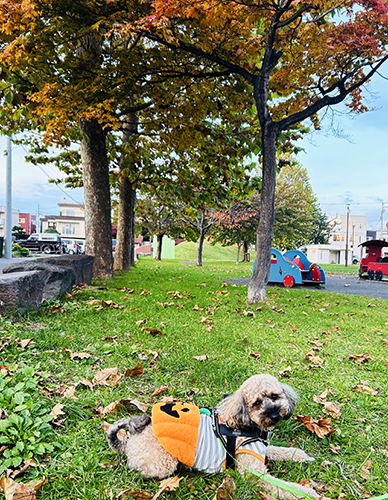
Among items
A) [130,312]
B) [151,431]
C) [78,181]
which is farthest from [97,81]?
[78,181]

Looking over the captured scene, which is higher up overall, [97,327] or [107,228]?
[107,228]

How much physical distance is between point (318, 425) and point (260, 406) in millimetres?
977

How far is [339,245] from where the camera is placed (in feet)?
184

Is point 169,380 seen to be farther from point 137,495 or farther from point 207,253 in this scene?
point 207,253

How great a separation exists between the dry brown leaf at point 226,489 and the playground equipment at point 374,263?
1802 cm

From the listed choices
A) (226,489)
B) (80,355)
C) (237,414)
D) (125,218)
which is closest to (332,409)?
(237,414)

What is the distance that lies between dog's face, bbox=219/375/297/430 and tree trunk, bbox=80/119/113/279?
8.12 m

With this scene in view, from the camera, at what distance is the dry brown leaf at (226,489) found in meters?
1.83

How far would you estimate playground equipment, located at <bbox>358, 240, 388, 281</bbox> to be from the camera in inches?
682

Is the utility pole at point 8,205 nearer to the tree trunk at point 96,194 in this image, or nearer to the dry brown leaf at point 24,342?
the tree trunk at point 96,194

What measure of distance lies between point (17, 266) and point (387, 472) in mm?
5542

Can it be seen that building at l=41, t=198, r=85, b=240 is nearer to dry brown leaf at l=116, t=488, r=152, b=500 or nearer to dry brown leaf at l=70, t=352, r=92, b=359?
dry brown leaf at l=70, t=352, r=92, b=359

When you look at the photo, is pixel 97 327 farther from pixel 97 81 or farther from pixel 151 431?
pixel 97 81

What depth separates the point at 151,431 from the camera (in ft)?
6.70
